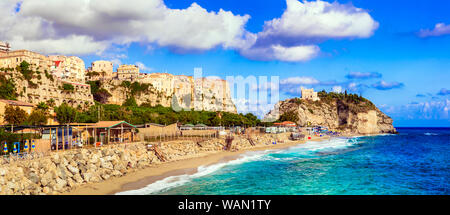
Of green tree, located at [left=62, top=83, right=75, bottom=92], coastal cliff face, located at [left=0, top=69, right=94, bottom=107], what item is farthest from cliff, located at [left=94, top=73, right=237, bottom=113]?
green tree, located at [left=62, top=83, right=75, bottom=92]

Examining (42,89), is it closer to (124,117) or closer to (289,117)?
Result: (124,117)

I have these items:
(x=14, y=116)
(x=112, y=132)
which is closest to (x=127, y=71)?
(x=14, y=116)

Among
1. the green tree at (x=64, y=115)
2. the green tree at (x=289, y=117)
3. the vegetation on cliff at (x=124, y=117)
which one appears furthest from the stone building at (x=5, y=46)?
the green tree at (x=289, y=117)

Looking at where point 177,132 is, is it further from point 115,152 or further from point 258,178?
point 258,178

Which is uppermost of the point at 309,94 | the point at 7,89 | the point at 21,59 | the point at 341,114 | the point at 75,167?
the point at 309,94

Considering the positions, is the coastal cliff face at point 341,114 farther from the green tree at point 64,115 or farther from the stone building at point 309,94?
the green tree at point 64,115

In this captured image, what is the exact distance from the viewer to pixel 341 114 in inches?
5423

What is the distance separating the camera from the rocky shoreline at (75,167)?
18547 millimetres

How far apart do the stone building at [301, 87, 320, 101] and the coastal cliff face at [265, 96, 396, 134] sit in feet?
11.7

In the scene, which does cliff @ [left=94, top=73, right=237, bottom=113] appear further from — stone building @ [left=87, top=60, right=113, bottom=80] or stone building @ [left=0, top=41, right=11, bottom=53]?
stone building @ [left=0, top=41, right=11, bottom=53]

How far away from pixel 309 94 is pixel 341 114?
19.1 meters

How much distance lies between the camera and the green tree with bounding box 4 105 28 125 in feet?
127

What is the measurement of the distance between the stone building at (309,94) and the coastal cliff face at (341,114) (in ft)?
11.7
